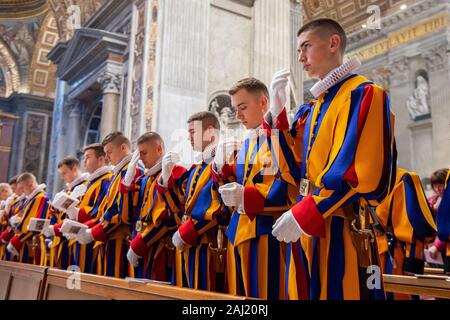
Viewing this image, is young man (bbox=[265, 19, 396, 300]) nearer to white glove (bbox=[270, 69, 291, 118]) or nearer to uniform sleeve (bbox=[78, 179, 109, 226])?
white glove (bbox=[270, 69, 291, 118])

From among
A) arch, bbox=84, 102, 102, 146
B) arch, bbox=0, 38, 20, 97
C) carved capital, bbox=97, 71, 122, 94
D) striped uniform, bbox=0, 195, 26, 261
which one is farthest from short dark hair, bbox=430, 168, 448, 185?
arch, bbox=0, 38, 20, 97

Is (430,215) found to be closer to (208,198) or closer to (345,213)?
(208,198)

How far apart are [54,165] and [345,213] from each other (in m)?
12.7

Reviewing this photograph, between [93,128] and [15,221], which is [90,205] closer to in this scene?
[15,221]

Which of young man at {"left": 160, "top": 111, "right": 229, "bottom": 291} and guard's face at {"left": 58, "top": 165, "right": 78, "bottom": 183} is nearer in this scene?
young man at {"left": 160, "top": 111, "right": 229, "bottom": 291}

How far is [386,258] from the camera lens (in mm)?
3676

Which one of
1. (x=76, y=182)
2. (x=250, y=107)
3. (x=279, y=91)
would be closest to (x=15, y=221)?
(x=76, y=182)

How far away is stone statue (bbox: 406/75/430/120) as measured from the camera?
13.8 m

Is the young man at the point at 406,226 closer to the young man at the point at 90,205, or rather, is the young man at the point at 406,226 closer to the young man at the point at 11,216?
the young man at the point at 90,205

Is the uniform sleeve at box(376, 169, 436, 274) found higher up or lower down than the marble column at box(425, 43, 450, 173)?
lower down

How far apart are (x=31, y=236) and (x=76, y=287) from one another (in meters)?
3.83

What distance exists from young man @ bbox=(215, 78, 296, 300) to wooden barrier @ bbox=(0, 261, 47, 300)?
1.15m

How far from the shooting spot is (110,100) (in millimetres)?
10352
